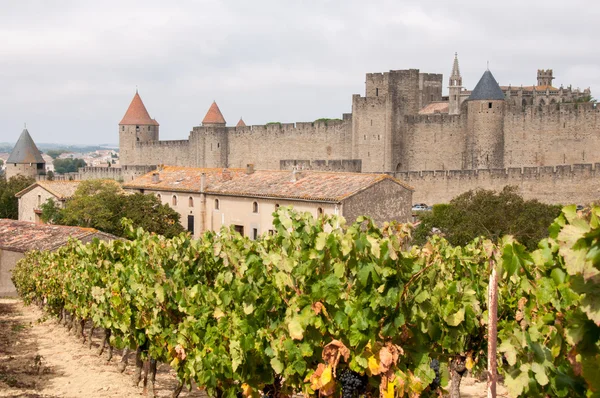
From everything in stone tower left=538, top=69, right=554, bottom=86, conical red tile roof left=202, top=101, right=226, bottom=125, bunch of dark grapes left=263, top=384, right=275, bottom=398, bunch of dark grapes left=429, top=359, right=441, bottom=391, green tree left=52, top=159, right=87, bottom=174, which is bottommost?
bunch of dark grapes left=263, top=384, right=275, bottom=398

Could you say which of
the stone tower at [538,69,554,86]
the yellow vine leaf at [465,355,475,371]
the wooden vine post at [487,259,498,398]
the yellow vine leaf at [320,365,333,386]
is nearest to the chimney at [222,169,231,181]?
the yellow vine leaf at [465,355,475,371]

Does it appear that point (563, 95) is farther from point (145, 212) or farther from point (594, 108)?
point (145, 212)

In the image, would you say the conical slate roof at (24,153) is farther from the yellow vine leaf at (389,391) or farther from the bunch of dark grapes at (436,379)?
the yellow vine leaf at (389,391)

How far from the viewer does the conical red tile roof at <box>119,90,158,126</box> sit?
56.8 meters

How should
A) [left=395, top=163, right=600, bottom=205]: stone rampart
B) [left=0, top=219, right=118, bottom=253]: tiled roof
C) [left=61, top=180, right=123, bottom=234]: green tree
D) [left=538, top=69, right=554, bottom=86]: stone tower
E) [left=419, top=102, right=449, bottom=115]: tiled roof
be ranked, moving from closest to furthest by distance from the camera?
[left=0, top=219, right=118, bottom=253]: tiled roof, [left=61, top=180, right=123, bottom=234]: green tree, [left=395, top=163, right=600, bottom=205]: stone rampart, [left=419, top=102, right=449, bottom=115]: tiled roof, [left=538, top=69, right=554, bottom=86]: stone tower

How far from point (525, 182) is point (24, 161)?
35.2m

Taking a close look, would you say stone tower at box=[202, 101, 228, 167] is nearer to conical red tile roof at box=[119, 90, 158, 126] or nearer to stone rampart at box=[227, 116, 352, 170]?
stone rampart at box=[227, 116, 352, 170]

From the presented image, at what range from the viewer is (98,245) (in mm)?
12305

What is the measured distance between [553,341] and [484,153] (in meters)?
35.9

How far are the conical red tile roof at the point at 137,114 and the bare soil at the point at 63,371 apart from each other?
42106 mm

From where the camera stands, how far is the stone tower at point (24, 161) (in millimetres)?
55594

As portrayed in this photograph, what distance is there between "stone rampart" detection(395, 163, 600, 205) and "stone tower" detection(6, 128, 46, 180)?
97.7 ft

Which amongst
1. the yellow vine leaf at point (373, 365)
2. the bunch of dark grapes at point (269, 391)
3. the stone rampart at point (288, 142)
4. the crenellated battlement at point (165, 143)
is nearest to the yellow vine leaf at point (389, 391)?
the yellow vine leaf at point (373, 365)

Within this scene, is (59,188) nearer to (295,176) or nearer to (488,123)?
(295,176)
